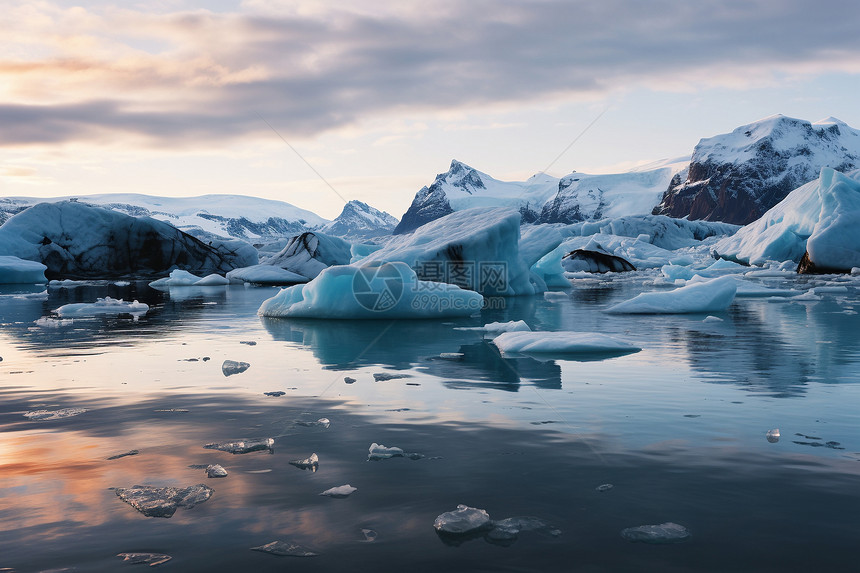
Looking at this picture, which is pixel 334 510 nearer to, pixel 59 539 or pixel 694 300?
pixel 59 539

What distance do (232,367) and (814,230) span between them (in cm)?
2918

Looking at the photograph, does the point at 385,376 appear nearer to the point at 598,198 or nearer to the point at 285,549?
the point at 285,549

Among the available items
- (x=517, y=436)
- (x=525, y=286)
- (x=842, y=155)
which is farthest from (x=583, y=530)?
(x=842, y=155)

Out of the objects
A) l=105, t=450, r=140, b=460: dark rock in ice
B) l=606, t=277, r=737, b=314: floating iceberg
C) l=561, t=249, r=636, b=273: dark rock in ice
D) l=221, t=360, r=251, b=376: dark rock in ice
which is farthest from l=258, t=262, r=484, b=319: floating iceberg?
l=561, t=249, r=636, b=273: dark rock in ice

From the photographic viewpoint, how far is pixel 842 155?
140875mm

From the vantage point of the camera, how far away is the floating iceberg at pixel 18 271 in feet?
89.7

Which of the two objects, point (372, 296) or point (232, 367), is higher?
point (372, 296)

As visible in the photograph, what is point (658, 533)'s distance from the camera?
2.76 meters

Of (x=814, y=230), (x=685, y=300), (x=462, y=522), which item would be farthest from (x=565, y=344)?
(x=814, y=230)

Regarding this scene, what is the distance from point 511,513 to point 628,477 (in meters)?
0.76

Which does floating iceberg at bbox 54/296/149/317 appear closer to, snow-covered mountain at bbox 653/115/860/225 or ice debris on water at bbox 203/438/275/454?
ice debris on water at bbox 203/438/275/454

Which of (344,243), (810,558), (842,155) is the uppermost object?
(842,155)

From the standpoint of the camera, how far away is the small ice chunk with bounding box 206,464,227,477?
11.5 feet

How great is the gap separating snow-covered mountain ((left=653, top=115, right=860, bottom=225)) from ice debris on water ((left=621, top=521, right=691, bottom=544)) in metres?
151
